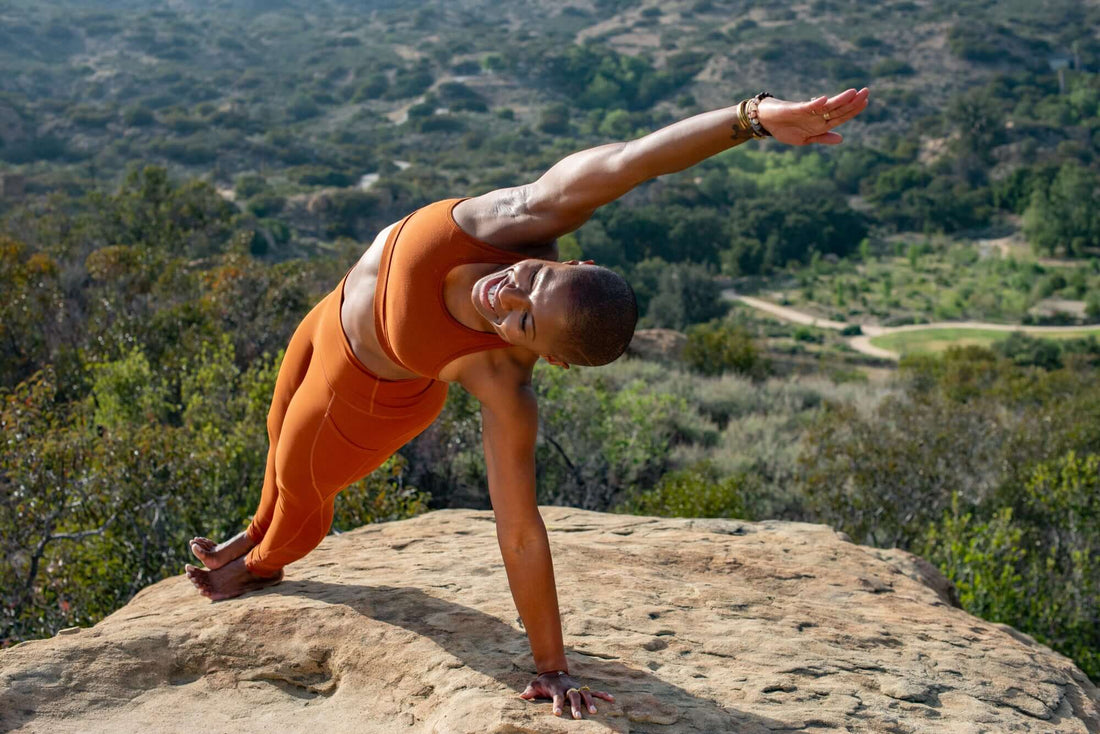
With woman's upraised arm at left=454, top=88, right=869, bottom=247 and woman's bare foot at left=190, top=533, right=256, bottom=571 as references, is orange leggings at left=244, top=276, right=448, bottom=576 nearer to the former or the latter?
woman's bare foot at left=190, top=533, right=256, bottom=571

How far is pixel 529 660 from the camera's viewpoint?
3303mm

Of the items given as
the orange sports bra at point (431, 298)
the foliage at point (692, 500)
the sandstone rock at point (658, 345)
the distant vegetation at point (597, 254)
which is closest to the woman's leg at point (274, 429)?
the orange sports bra at point (431, 298)

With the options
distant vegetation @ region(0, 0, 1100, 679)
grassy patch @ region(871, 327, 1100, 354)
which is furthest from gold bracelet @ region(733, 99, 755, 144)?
grassy patch @ region(871, 327, 1100, 354)

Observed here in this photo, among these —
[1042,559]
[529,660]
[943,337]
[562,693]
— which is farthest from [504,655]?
[943,337]

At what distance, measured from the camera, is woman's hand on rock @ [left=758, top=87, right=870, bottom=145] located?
2.67m

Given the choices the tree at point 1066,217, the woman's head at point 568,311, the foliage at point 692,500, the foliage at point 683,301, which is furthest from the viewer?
the tree at point 1066,217

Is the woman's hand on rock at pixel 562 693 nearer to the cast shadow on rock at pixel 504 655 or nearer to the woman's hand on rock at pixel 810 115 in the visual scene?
the cast shadow on rock at pixel 504 655

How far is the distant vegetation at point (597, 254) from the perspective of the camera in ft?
24.7

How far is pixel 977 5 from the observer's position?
86.1 metres

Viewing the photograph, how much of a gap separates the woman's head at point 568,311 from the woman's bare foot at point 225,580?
1.83 m

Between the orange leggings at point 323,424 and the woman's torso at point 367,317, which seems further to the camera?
the orange leggings at point 323,424

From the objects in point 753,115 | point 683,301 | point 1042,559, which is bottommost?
point 683,301

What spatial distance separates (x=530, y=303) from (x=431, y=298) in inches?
18.5

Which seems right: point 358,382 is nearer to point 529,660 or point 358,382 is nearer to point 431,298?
point 431,298
